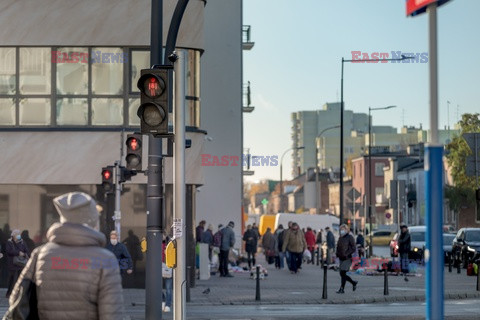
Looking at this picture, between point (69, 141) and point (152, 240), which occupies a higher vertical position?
point (69, 141)

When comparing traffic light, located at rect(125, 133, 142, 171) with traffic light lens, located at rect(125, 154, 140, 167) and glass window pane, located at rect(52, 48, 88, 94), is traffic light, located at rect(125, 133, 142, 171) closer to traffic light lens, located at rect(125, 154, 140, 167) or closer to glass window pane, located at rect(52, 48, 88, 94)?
traffic light lens, located at rect(125, 154, 140, 167)

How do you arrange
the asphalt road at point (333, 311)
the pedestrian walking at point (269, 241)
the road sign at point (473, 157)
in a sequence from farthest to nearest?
the pedestrian walking at point (269, 241) → the road sign at point (473, 157) → the asphalt road at point (333, 311)

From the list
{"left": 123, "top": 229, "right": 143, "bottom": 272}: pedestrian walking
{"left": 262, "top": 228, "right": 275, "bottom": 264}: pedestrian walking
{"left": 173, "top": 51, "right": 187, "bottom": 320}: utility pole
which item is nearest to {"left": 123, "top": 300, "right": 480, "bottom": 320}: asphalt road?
{"left": 123, "top": 229, "right": 143, "bottom": 272}: pedestrian walking

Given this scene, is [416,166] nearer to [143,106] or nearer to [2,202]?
[2,202]

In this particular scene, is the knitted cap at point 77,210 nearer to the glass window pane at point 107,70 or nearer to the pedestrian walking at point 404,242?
the glass window pane at point 107,70

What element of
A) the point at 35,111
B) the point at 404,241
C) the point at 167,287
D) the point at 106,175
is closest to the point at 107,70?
the point at 35,111

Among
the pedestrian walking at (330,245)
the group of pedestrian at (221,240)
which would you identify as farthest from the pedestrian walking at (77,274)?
the pedestrian walking at (330,245)

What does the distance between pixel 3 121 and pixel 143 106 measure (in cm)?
1632

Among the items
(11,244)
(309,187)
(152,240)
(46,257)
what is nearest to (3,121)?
(11,244)

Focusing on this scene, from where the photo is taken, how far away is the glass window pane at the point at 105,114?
1249 inches

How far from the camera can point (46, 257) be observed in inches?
293

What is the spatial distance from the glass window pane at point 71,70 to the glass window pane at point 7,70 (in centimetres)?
110

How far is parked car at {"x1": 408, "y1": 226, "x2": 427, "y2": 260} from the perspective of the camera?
152 ft

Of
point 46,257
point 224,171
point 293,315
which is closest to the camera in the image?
point 46,257
